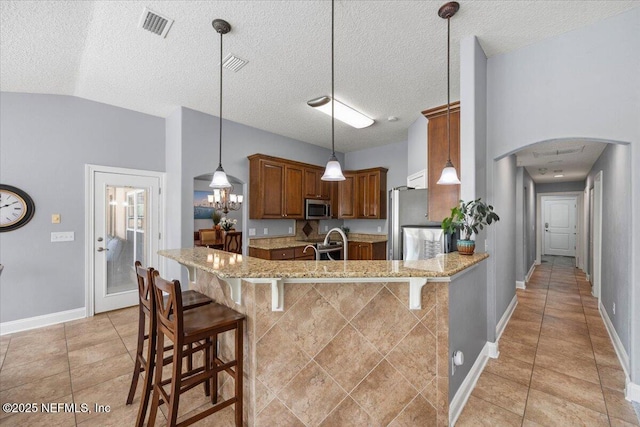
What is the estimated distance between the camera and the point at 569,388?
2236 millimetres

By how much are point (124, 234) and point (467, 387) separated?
14.5ft

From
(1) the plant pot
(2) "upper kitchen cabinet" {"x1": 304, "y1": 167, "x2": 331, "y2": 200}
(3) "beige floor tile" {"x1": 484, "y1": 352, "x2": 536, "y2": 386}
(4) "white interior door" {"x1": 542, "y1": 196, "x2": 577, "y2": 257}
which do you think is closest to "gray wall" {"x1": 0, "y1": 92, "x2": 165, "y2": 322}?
(2) "upper kitchen cabinet" {"x1": 304, "y1": 167, "x2": 331, "y2": 200}

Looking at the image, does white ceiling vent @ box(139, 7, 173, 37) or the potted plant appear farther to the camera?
the potted plant

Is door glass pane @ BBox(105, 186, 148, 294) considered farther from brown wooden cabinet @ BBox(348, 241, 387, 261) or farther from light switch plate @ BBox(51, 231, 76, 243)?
brown wooden cabinet @ BBox(348, 241, 387, 261)

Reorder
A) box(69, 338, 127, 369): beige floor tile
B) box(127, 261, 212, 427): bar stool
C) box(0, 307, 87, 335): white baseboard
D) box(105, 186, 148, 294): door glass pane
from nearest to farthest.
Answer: box(127, 261, 212, 427): bar stool, box(69, 338, 127, 369): beige floor tile, box(0, 307, 87, 335): white baseboard, box(105, 186, 148, 294): door glass pane

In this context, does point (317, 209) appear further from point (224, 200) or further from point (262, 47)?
point (262, 47)

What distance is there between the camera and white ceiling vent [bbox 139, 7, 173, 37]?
2.15 m

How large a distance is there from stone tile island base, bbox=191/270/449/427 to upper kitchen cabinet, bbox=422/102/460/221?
1487 millimetres

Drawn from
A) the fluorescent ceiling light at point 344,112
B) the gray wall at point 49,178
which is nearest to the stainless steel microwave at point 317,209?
the fluorescent ceiling light at point 344,112

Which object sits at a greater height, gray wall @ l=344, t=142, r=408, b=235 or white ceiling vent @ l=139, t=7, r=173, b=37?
white ceiling vent @ l=139, t=7, r=173, b=37

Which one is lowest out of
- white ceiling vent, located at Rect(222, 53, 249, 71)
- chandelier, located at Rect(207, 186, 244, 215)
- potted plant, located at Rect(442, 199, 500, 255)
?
potted plant, located at Rect(442, 199, 500, 255)

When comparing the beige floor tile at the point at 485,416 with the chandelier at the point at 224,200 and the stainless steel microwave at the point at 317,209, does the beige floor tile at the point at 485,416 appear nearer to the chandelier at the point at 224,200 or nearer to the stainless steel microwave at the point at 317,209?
the stainless steel microwave at the point at 317,209

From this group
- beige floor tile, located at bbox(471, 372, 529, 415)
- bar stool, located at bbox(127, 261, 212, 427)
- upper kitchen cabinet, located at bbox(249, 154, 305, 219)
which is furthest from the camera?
upper kitchen cabinet, located at bbox(249, 154, 305, 219)

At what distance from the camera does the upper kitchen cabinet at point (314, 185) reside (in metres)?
5.27
